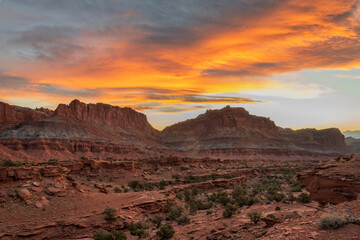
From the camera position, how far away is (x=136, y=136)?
11219 centimetres

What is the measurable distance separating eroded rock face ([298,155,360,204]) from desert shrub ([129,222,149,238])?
10.6m

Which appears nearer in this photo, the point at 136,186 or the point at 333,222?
the point at 333,222

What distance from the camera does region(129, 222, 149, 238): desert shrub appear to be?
51.7ft

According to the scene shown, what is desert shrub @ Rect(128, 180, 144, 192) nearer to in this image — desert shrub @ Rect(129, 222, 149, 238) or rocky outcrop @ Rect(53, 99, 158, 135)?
desert shrub @ Rect(129, 222, 149, 238)

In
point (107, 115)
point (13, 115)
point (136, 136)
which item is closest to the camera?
point (13, 115)

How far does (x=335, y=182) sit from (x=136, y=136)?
10557cm

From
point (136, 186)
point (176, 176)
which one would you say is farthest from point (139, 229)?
point (176, 176)

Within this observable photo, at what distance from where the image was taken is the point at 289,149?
11375 cm

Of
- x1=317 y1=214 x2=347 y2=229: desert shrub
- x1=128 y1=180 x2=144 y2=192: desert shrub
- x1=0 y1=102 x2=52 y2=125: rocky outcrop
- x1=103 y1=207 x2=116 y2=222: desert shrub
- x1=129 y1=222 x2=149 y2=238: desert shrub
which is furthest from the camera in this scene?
x1=0 y1=102 x2=52 y2=125: rocky outcrop

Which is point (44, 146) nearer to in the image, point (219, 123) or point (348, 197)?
point (348, 197)

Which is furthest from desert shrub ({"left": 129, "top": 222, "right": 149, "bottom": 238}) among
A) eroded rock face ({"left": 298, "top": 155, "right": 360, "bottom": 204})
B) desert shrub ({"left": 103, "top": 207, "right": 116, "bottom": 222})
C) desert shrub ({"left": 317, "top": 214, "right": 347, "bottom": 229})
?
desert shrub ({"left": 317, "top": 214, "right": 347, "bottom": 229})

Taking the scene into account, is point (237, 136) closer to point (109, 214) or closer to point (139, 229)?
point (109, 214)

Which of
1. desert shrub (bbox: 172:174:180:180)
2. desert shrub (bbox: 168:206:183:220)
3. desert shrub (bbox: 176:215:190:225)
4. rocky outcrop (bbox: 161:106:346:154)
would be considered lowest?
desert shrub (bbox: 172:174:180:180)

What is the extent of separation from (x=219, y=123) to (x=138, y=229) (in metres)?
118
